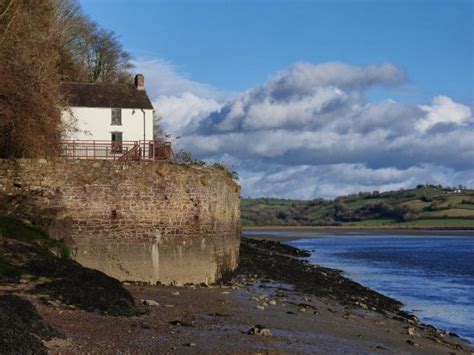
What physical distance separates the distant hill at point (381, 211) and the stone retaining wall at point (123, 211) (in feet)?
371

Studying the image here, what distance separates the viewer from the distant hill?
14138 cm

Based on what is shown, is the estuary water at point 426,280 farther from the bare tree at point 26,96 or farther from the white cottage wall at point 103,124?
the bare tree at point 26,96

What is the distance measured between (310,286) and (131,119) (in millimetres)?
13938

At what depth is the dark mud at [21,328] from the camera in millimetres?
13383

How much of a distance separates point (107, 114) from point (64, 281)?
817 inches

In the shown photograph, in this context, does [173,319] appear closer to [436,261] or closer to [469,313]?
[469,313]

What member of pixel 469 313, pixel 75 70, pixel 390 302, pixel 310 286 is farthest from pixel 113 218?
pixel 75 70

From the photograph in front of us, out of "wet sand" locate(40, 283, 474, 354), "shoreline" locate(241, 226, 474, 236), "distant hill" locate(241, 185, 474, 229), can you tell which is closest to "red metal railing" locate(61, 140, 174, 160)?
"wet sand" locate(40, 283, 474, 354)

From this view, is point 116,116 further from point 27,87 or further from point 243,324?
point 243,324

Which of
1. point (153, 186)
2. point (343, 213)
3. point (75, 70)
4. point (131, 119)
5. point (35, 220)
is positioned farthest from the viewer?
point (343, 213)

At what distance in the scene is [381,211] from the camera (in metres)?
156

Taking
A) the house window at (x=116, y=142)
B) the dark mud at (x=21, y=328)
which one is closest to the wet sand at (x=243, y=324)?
the dark mud at (x=21, y=328)

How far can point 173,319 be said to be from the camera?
18.6 meters

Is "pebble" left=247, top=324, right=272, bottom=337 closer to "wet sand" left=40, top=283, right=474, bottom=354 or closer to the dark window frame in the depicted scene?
"wet sand" left=40, top=283, right=474, bottom=354
